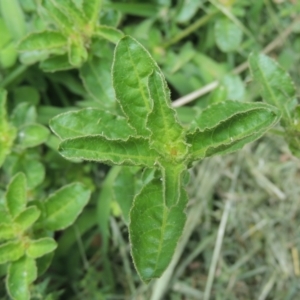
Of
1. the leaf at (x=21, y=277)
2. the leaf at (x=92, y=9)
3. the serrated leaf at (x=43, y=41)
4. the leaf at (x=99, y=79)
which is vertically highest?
the leaf at (x=92, y=9)

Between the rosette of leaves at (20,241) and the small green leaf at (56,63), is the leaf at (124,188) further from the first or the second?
the small green leaf at (56,63)

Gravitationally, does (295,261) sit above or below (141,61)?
below

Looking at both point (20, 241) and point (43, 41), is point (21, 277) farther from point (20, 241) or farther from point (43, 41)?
point (43, 41)

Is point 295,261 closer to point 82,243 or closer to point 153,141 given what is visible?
point 82,243

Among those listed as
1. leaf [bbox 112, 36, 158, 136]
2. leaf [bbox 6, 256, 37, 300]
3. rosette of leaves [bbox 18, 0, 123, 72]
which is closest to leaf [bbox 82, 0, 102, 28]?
rosette of leaves [bbox 18, 0, 123, 72]

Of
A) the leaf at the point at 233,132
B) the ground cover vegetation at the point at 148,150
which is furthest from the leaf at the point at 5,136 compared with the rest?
the leaf at the point at 233,132

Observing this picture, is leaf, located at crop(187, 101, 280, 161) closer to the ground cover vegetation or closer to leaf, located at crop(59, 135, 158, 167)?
the ground cover vegetation

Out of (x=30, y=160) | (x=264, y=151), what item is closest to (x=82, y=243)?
(x=30, y=160)

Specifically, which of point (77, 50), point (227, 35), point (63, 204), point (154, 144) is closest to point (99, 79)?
point (77, 50)
